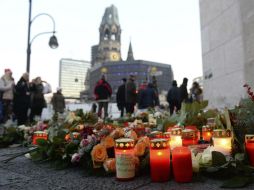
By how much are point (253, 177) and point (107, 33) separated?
13309 cm

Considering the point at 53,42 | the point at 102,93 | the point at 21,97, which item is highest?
the point at 53,42

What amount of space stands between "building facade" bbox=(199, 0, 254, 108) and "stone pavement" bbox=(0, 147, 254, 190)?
4715mm

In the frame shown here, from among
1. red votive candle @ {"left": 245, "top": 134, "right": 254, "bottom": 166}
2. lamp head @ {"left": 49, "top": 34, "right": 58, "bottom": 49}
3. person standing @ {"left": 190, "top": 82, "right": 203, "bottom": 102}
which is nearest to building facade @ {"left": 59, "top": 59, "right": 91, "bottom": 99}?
lamp head @ {"left": 49, "top": 34, "right": 58, "bottom": 49}

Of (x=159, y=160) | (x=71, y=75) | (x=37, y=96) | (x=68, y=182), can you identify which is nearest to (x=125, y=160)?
(x=159, y=160)

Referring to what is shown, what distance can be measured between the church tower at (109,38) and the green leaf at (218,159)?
127182 millimetres

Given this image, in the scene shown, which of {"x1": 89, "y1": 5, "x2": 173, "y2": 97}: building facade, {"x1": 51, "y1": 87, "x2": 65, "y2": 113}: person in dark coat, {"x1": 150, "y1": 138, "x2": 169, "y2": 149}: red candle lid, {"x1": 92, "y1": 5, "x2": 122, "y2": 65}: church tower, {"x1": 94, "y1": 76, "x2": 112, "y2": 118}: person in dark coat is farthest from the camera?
{"x1": 92, "y1": 5, "x2": 122, "y2": 65}: church tower

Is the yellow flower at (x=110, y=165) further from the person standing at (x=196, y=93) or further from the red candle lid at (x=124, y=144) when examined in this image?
the person standing at (x=196, y=93)

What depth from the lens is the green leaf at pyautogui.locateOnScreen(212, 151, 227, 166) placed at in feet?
7.10

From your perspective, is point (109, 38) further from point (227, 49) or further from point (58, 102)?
point (227, 49)

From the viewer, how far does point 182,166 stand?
2109 mm

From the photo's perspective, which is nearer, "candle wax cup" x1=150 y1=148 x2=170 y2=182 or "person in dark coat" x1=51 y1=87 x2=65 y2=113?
"candle wax cup" x1=150 y1=148 x2=170 y2=182

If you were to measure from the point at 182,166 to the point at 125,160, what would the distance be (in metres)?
0.42

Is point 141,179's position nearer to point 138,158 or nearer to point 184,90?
point 138,158

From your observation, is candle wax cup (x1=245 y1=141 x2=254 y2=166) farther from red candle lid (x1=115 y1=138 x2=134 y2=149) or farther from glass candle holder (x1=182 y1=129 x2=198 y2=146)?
red candle lid (x1=115 y1=138 x2=134 y2=149)
